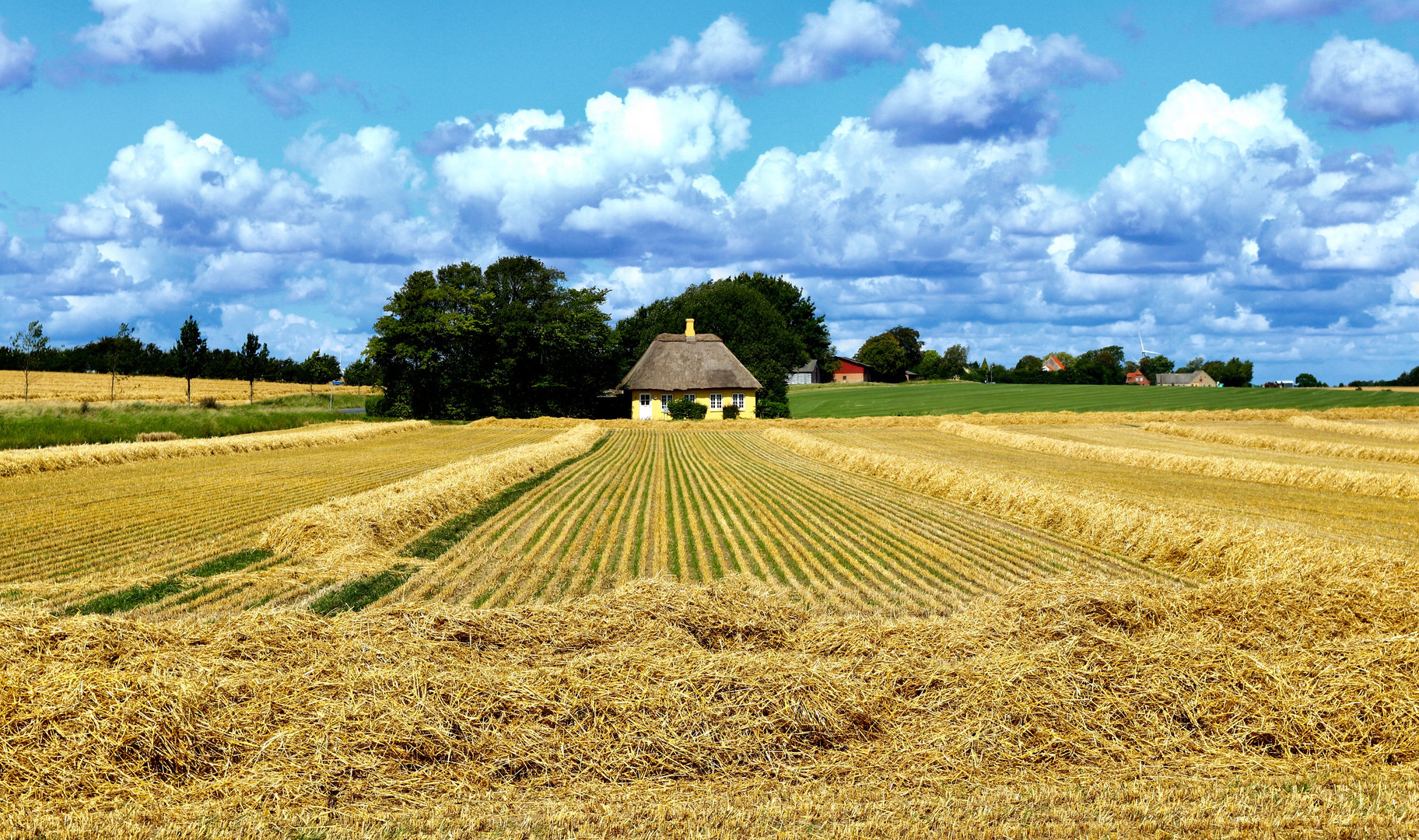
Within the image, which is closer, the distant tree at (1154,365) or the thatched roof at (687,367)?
the thatched roof at (687,367)

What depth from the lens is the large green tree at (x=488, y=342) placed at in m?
59.7

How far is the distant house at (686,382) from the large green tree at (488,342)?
13.8 feet

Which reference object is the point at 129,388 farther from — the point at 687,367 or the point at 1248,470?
the point at 1248,470

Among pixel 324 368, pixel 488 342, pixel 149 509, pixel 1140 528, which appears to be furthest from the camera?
pixel 324 368

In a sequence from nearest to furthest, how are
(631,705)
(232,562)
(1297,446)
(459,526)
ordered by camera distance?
(631,705) < (232,562) < (459,526) < (1297,446)

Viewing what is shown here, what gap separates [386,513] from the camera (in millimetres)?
14406

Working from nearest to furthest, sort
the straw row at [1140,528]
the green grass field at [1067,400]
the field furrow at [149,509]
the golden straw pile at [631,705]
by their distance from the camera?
1. the golden straw pile at [631,705]
2. the field furrow at [149,509]
3. the straw row at [1140,528]
4. the green grass field at [1067,400]

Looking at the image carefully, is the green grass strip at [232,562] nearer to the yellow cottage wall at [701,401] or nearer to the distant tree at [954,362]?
the yellow cottage wall at [701,401]

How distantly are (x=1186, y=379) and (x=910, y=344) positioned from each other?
129 feet

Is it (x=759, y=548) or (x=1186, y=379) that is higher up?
(x=1186, y=379)

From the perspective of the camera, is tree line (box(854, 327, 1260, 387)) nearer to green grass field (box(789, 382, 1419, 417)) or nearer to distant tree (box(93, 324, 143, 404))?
green grass field (box(789, 382, 1419, 417))

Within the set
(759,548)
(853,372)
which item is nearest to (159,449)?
(759,548)

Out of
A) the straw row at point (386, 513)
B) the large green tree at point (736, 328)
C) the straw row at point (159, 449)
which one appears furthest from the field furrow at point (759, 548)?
the large green tree at point (736, 328)

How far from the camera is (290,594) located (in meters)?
10.4
